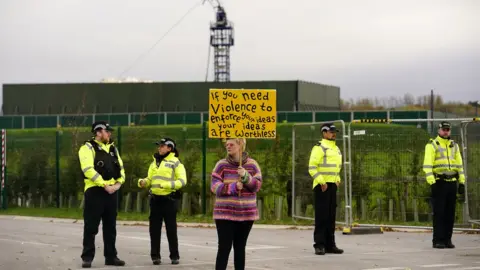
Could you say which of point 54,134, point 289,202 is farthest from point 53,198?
point 289,202

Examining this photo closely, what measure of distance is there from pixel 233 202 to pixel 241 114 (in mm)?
2787

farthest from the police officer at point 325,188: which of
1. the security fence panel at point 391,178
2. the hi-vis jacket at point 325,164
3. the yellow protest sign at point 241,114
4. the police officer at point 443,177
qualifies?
the security fence panel at point 391,178

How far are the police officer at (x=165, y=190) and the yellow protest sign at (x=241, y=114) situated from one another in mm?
1485

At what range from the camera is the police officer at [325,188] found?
1675cm

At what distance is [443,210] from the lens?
1809 cm

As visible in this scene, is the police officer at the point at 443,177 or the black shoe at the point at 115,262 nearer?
the black shoe at the point at 115,262

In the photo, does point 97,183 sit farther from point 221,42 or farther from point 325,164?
point 221,42

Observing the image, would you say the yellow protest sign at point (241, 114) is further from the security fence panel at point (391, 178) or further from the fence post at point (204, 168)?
the fence post at point (204, 168)

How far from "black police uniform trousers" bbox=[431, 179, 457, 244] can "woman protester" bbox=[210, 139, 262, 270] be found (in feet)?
23.1

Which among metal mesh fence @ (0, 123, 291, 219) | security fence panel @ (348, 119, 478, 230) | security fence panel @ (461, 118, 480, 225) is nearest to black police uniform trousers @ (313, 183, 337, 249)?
security fence panel @ (348, 119, 478, 230)

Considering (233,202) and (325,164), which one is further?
(325,164)

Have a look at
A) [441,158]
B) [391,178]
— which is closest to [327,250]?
[441,158]

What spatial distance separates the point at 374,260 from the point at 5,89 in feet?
171

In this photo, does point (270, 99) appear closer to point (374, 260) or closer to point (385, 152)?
point (374, 260)
